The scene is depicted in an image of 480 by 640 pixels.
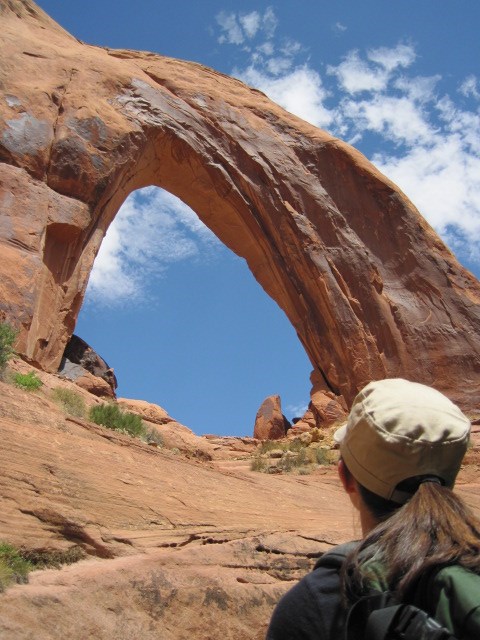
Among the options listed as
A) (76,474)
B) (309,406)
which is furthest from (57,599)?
(309,406)

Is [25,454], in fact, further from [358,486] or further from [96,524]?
[358,486]

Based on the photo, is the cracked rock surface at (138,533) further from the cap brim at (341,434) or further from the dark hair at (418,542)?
the dark hair at (418,542)

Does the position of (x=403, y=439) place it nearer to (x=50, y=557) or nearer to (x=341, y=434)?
(x=341, y=434)

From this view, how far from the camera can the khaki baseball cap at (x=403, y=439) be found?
1.74 m

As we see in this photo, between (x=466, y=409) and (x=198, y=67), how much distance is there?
47.1 feet

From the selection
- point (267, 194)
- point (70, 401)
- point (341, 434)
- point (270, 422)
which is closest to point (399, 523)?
point (341, 434)

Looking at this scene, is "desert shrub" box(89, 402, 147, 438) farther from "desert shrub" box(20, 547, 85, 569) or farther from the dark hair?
the dark hair

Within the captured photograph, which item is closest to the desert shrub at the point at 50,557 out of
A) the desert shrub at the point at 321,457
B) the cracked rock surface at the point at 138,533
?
the cracked rock surface at the point at 138,533

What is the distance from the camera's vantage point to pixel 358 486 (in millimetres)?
1840

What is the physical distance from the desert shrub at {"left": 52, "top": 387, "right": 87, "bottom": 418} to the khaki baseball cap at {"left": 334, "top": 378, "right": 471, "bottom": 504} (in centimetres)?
958

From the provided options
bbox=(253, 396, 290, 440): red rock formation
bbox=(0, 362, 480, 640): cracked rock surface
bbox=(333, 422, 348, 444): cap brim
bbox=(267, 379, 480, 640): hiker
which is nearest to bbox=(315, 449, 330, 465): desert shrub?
bbox=(0, 362, 480, 640): cracked rock surface

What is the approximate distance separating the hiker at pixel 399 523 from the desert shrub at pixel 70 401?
9.58 m

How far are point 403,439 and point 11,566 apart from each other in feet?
12.7

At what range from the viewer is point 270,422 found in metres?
24.8
